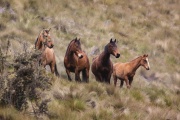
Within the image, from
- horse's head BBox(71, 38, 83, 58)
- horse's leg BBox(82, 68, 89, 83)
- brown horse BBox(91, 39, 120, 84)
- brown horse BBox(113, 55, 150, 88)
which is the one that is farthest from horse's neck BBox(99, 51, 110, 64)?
brown horse BBox(113, 55, 150, 88)

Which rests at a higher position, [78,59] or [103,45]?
[78,59]

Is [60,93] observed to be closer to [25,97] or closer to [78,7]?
[25,97]

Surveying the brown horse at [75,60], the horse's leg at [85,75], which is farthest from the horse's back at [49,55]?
the horse's leg at [85,75]

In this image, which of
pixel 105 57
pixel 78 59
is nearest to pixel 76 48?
pixel 78 59

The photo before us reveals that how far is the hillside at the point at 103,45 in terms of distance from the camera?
8406 mm

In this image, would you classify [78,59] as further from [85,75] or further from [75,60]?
[85,75]

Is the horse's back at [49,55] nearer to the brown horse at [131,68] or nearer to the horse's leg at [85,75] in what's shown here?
the horse's leg at [85,75]

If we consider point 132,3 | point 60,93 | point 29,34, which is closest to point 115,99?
point 60,93

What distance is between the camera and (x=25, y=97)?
7027 millimetres

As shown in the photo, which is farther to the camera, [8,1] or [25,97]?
[8,1]

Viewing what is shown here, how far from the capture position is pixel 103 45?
19.7 m

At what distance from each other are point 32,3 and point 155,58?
25.3 feet

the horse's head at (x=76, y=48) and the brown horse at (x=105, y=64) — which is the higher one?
the horse's head at (x=76, y=48)

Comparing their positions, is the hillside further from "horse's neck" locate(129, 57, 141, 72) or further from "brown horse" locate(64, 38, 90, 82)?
"horse's neck" locate(129, 57, 141, 72)
